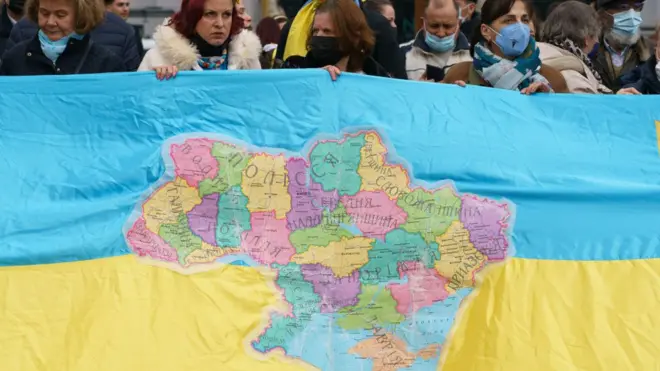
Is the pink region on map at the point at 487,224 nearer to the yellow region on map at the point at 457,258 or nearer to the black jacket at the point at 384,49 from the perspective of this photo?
the yellow region on map at the point at 457,258

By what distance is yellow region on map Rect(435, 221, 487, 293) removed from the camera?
15.7 feet

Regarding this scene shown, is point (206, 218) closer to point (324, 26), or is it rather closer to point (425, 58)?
point (324, 26)

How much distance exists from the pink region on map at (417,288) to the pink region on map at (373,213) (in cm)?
15

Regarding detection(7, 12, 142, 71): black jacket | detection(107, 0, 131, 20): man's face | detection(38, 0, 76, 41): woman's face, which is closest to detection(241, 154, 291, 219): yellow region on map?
detection(38, 0, 76, 41): woman's face

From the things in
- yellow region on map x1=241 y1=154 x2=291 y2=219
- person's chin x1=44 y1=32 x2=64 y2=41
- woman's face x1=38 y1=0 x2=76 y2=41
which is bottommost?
yellow region on map x1=241 y1=154 x2=291 y2=219

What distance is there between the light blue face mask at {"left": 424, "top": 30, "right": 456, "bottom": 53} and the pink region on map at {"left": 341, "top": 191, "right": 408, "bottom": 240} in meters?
1.57

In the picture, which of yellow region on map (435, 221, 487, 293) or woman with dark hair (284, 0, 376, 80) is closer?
yellow region on map (435, 221, 487, 293)

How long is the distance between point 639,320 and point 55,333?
78.5 inches

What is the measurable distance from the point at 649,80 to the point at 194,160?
6.92ft

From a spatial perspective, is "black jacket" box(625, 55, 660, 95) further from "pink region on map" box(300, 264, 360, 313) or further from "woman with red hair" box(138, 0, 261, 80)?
"pink region on map" box(300, 264, 360, 313)

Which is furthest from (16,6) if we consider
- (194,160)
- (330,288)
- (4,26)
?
(330,288)

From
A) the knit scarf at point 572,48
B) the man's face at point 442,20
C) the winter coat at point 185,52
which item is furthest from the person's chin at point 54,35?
the knit scarf at point 572,48

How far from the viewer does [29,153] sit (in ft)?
16.1

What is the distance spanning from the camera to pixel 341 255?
15.8 ft
